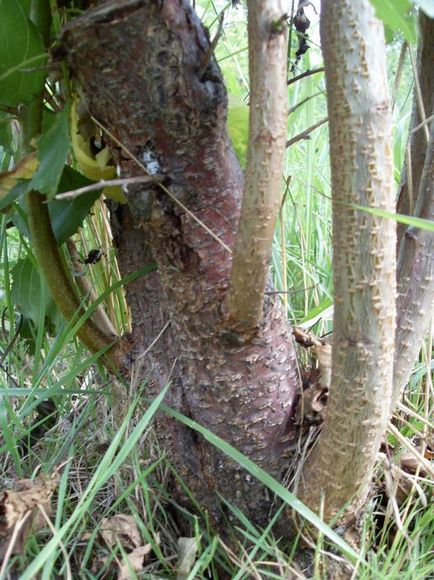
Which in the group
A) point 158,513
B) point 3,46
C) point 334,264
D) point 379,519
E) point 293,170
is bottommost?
point 379,519

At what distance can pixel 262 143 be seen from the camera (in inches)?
22.3

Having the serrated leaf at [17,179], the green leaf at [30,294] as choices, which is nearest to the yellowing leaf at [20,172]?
the serrated leaf at [17,179]

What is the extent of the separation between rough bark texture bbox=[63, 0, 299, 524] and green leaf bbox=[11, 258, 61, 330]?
0.20 m

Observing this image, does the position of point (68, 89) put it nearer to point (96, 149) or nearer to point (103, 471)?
point (96, 149)

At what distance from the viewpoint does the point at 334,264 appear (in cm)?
63

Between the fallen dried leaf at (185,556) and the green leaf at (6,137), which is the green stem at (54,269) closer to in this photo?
the green leaf at (6,137)

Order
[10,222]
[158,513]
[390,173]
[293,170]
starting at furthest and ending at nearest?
[293,170]
[10,222]
[158,513]
[390,173]

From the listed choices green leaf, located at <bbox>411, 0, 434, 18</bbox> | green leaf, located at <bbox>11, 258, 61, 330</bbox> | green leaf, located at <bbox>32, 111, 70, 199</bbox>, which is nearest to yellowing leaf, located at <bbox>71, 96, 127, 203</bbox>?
green leaf, located at <bbox>32, 111, 70, 199</bbox>

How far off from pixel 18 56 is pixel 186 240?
30 centimetres

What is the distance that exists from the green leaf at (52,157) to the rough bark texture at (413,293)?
17.6 inches

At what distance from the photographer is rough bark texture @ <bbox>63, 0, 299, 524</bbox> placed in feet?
2.01

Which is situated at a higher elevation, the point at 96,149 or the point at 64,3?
the point at 64,3

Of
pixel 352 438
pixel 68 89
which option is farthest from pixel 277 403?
pixel 68 89

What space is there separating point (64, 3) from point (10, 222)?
1.27 ft
